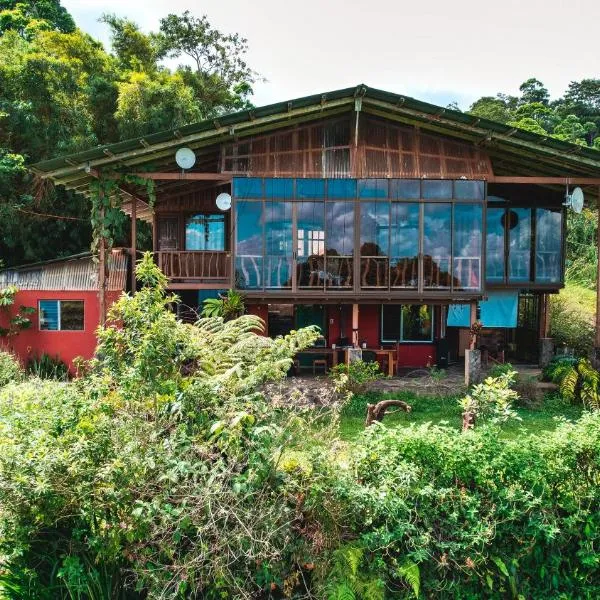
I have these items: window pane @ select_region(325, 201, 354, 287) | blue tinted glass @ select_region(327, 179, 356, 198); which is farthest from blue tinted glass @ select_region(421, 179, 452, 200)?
window pane @ select_region(325, 201, 354, 287)

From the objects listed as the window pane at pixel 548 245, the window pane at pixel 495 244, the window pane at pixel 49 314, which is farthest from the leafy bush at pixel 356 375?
the window pane at pixel 49 314

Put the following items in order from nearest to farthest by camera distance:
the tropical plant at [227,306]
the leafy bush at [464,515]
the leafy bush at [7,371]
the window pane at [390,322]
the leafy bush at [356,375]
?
1. the leafy bush at [464,515]
2. the leafy bush at [7,371]
3. the leafy bush at [356,375]
4. the tropical plant at [227,306]
5. the window pane at [390,322]

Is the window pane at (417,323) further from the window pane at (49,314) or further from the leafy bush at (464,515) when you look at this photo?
the leafy bush at (464,515)

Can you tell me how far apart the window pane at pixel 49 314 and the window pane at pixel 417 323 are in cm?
982

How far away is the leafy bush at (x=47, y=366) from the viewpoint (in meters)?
14.1

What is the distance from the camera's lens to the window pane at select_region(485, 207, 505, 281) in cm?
1602

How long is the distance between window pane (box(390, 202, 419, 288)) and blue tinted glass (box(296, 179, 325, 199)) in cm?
181

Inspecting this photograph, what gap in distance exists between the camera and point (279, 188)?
13.5 m

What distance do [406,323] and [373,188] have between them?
4.69 meters

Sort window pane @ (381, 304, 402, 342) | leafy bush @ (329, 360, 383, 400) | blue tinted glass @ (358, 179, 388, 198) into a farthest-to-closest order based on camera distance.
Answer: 1. window pane @ (381, 304, 402, 342)
2. blue tinted glass @ (358, 179, 388, 198)
3. leafy bush @ (329, 360, 383, 400)

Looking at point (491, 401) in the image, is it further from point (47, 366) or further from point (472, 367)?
point (47, 366)

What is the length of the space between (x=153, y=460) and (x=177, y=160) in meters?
9.68

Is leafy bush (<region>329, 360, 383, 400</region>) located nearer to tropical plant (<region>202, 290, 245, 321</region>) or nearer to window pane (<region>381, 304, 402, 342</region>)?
tropical plant (<region>202, 290, 245, 321</region>)

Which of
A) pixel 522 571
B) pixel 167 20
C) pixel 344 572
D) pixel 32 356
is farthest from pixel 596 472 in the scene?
pixel 167 20
